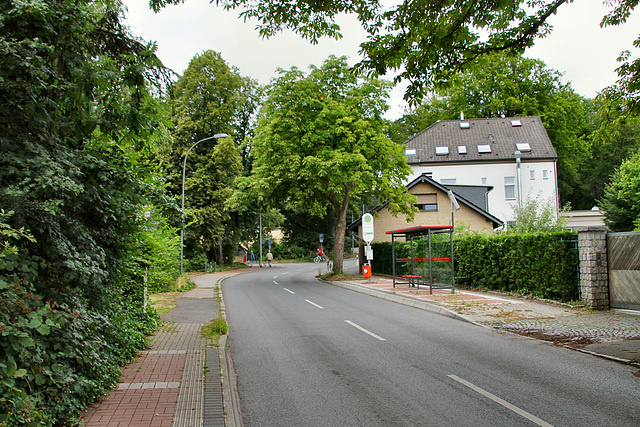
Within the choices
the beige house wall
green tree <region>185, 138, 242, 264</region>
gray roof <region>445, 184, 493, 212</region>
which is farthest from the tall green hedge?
green tree <region>185, 138, 242, 264</region>

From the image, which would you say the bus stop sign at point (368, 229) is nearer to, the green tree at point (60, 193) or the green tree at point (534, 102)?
the green tree at point (60, 193)

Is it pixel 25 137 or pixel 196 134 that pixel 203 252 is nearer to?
pixel 196 134

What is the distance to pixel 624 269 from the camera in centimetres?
1143

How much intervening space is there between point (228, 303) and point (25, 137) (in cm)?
1257

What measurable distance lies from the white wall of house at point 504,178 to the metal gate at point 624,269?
31349mm

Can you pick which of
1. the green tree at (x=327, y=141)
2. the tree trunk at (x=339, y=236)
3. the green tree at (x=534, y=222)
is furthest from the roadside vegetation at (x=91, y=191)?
the tree trunk at (x=339, y=236)

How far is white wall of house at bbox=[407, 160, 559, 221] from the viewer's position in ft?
140

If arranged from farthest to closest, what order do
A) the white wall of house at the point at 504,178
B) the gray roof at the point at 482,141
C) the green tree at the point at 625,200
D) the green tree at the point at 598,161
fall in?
1. the green tree at the point at 598,161
2. the gray roof at the point at 482,141
3. the white wall of house at the point at 504,178
4. the green tree at the point at 625,200

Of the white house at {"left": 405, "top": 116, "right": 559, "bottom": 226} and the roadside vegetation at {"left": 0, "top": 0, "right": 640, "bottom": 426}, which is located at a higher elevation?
the white house at {"left": 405, "top": 116, "right": 559, "bottom": 226}

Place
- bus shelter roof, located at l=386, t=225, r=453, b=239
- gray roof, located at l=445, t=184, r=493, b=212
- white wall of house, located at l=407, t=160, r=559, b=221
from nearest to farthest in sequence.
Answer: bus shelter roof, located at l=386, t=225, r=453, b=239, gray roof, located at l=445, t=184, r=493, b=212, white wall of house, located at l=407, t=160, r=559, b=221

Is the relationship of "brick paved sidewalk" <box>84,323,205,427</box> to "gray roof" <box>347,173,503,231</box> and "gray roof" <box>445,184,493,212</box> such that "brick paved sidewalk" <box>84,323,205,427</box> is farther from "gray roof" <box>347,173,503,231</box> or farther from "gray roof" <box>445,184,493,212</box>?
"gray roof" <box>445,184,493,212</box>

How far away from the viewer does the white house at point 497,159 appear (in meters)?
42.7

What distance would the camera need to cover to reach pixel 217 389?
559 cm

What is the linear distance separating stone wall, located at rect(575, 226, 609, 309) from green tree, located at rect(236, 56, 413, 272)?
43.3 feet
